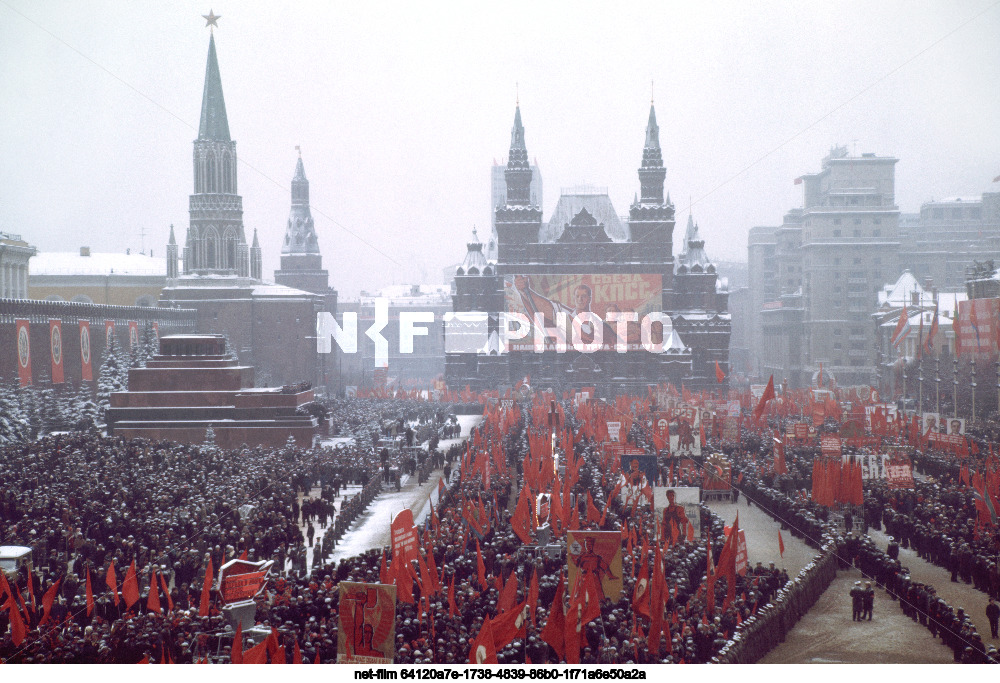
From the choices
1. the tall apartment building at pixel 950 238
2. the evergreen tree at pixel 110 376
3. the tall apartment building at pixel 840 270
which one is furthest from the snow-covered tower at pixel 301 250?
the tall apartment building at pixel 950 238

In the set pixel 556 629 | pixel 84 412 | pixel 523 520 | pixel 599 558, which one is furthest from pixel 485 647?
pixel 84 412

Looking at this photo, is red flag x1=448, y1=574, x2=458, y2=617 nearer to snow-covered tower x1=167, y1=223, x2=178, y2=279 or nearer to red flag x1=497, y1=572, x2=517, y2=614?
red flag x1=497, y1=572, x2=517, y2=614

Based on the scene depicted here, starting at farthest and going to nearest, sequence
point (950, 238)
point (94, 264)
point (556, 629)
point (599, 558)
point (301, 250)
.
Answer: point (301, 250) < point (94, 264) < point (950, 238) < point (599, 558) < point (556, 629)

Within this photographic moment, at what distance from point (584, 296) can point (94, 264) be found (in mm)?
32765

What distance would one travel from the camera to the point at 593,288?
5909 cm

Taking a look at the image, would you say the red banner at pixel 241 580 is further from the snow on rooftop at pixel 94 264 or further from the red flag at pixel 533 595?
the snow on rooftop at pixel 94 264

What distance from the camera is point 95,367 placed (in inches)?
1608

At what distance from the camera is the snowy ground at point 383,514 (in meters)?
20.7

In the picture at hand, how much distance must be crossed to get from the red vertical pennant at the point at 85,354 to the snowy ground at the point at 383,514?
16.1 meters

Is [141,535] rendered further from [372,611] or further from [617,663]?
[617,663]

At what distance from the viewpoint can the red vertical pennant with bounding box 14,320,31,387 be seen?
3284cm

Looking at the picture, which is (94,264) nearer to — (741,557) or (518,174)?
(518,174)

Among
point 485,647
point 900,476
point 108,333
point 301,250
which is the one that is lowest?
point 485,647
